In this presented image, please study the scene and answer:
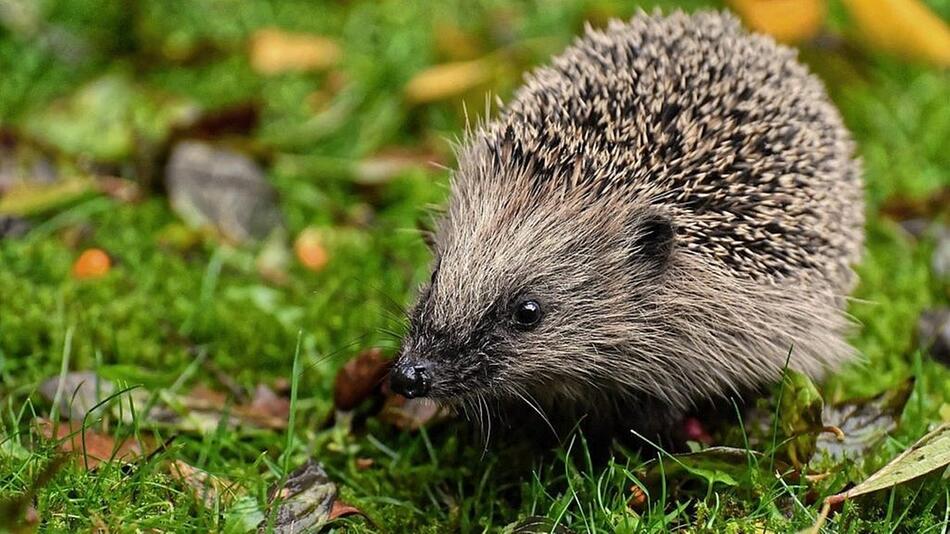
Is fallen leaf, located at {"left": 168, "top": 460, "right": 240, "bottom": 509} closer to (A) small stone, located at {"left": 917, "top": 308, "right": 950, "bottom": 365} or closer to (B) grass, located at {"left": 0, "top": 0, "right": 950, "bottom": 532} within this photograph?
(B) grass, located at {"left": 0, "top": 0, "right": 950, "bottom": 532}

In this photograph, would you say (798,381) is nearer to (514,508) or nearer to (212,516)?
(514,508)

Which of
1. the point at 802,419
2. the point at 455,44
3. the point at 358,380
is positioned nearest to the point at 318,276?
the point at 358,380

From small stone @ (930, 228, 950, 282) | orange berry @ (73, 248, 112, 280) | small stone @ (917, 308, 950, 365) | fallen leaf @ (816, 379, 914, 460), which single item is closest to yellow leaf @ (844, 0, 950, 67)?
small stone @ (930, 228, 950, 282)

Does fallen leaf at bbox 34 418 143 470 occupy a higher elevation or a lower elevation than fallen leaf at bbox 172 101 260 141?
lower

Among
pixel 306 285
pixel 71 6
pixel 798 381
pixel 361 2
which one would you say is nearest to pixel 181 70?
pixel 71 6

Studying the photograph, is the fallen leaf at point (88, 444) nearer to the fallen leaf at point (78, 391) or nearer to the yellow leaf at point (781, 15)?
the fallen leaf at point (78, 391)

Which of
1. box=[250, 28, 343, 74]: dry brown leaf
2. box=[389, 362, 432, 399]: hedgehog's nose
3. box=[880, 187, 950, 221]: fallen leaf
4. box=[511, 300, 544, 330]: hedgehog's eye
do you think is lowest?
box=[389, 362, 432, 399]: hedgehog's nose

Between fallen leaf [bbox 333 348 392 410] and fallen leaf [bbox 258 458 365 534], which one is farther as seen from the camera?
fallen leaf [bbox 333 348 392 410]
